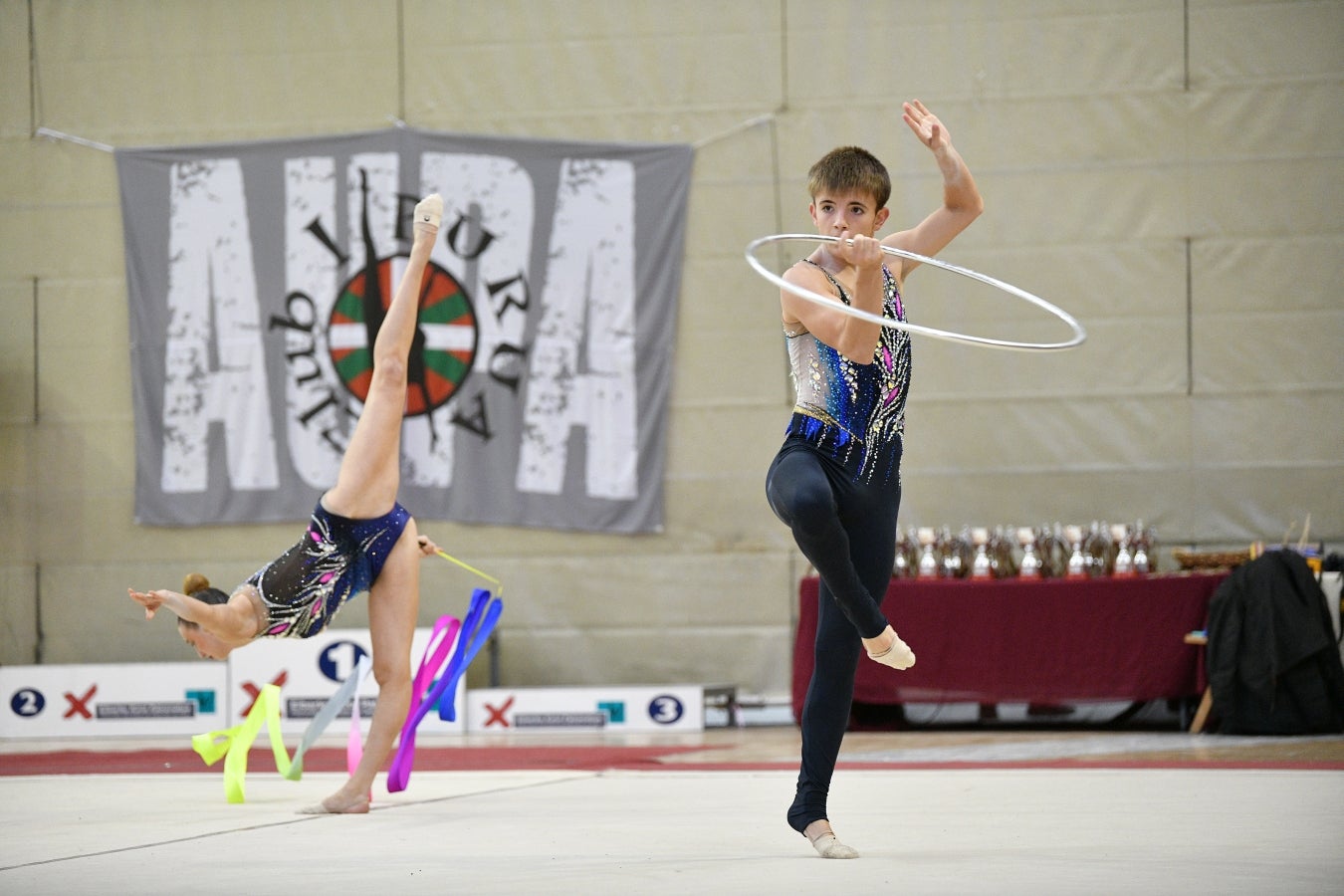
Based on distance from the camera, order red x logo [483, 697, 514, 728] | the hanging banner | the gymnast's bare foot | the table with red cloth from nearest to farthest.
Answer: the gymnast's bare foot, the table with red cloth, red x logo [483, 697, 514, 728], the hanging banner

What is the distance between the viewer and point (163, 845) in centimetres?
294

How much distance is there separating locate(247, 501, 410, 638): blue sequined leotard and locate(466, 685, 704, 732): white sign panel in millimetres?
3579

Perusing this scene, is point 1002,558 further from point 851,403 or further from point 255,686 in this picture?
point 851,403

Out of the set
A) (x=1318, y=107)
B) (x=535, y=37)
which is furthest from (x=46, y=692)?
(x=1318, y=107)

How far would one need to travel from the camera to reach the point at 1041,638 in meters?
6.67

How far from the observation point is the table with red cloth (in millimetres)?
6555

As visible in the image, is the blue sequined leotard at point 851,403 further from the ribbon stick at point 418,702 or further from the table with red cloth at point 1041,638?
→ the table with red cloth at point 1041,638

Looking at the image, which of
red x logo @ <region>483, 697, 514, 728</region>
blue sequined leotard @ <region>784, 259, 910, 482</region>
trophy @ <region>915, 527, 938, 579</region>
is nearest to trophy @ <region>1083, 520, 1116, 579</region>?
trophy @ <region>915, 527, 938, 579</region>

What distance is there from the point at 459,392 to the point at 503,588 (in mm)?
1087

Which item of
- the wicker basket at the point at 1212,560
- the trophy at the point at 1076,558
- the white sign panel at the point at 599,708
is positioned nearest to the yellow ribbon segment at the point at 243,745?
the white sign panel at the point at 599,708

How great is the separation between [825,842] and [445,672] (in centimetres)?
194

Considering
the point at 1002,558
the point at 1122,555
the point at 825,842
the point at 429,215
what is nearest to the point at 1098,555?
the point at 1122,555

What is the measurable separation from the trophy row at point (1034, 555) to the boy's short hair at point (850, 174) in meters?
4.17

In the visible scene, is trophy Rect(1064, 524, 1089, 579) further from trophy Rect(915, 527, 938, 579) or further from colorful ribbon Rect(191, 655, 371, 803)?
colorful ribbon Rect(191, 655, 371, 803)
